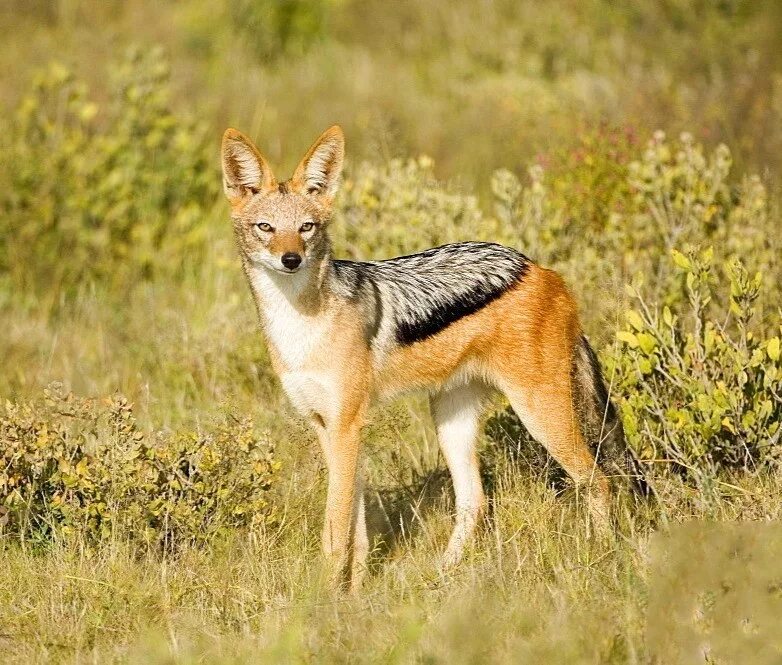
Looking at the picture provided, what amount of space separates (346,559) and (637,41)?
10746 millimetres

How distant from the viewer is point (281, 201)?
232 inches

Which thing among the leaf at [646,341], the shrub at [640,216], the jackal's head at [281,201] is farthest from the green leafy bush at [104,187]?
the leaf at [646,341]

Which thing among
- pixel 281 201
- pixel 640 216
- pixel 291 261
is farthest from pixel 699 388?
pixel 640 216

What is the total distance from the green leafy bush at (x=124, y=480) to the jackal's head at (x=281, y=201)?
0.89 meters

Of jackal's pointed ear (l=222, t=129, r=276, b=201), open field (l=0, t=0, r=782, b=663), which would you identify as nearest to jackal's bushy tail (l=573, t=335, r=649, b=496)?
open field (l=0, t=0, r=782, b=663)

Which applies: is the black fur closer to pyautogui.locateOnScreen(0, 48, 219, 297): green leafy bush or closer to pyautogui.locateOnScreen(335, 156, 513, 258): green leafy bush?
pyautogui.locateOnScreen(335, 156, 513, 258): green leafy bush

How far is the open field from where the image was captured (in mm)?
4941

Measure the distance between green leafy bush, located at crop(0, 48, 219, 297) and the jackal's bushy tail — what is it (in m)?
5.00

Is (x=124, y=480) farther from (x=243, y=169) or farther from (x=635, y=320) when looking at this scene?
(x=635, y=320)

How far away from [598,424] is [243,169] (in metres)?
2.24

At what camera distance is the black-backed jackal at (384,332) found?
227 inches

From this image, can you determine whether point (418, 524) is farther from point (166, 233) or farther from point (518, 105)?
point (518, 105)

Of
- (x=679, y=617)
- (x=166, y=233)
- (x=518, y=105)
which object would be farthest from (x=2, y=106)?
(x=679, y=617)

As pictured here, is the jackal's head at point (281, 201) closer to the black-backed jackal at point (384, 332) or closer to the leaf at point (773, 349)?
the black-backed jackal at point (384, 332)
